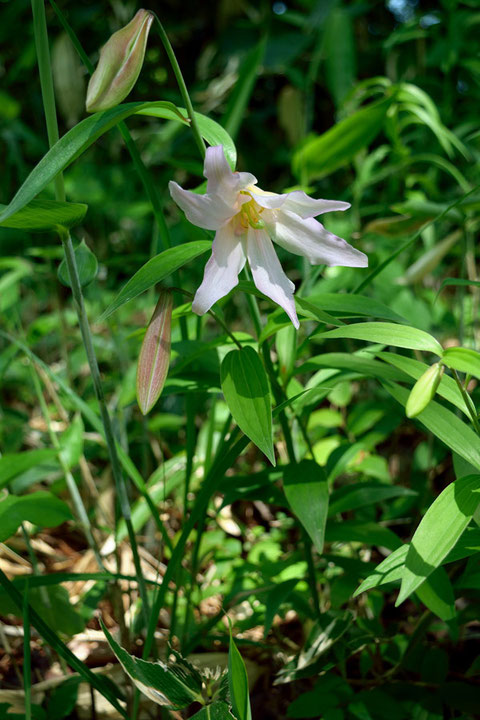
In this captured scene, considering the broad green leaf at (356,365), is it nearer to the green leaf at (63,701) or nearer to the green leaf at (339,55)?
the green leaf at (63,701)

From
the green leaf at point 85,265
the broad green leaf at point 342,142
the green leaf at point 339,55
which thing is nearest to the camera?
the green leaf at point 85,265

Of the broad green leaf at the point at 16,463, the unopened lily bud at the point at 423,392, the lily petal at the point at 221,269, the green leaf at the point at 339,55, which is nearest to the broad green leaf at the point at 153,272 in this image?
the lily petal at the point at 221,269

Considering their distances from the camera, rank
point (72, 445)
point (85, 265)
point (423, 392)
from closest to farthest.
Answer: point (423, 392) < point (85, 265) < point (72, 445)

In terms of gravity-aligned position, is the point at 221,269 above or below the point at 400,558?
above

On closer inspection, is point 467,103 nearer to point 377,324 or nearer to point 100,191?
point 100,191

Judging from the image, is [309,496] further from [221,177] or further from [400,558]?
[221,177]

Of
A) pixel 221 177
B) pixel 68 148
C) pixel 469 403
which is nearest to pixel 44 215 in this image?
pixel 68 148

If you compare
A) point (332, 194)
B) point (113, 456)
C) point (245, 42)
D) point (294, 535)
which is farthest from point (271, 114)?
point (113, 456)
